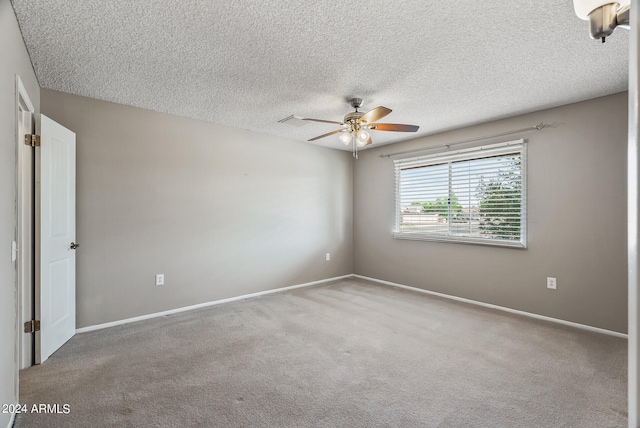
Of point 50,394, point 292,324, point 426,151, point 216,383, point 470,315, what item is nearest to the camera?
point 50,394

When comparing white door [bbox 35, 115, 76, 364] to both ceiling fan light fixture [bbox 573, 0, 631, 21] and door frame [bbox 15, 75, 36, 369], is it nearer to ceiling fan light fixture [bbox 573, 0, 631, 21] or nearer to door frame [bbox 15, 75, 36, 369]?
door frame [bbox 15, 75, 36, 369]

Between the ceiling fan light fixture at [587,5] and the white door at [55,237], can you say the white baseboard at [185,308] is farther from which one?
the ceiling fan light fixture at [587,5]

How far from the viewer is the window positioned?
3918 mm

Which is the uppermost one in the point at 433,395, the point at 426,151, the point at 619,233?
the point at 426,151

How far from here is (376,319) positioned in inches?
144

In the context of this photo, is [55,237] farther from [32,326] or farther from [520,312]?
[520,312]

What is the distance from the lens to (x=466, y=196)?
437 cm

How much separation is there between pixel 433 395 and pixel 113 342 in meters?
2.80

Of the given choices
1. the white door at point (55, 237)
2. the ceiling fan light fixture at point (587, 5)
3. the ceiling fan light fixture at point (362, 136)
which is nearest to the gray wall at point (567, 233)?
the ceiling fan light fixture at point (362, 136)

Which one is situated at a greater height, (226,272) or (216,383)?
(226,272)

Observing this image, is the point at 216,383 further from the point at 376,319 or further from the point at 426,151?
the point at 426,151

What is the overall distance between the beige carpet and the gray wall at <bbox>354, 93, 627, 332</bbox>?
34 centimetres

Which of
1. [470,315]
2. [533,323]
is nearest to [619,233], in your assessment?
[533,323]

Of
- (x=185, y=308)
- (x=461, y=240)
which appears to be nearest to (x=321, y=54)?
(x=461, y=240)
